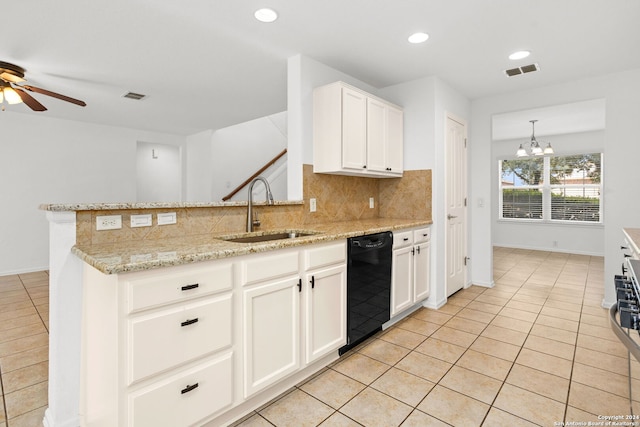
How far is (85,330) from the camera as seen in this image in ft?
5.19

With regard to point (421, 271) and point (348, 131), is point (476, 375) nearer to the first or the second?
point (421, 271)

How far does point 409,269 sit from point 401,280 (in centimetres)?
17

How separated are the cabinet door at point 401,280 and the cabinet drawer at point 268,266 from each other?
118 centimetres

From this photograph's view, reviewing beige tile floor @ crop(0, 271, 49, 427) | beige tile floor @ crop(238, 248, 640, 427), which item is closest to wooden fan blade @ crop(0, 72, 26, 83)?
beige tile floor @ crop(0, 271, 49, 427)

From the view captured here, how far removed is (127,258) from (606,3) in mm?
3205

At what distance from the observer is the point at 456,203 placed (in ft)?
12.5

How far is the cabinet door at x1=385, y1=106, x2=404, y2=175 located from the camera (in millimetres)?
3348

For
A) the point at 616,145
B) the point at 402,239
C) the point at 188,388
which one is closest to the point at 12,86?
the point at 188,388

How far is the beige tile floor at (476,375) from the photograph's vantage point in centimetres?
174

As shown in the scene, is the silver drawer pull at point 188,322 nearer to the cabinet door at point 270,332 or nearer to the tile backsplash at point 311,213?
the cabinet door at point 270,332

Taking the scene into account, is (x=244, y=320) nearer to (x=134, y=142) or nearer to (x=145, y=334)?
(x=145, y=334)

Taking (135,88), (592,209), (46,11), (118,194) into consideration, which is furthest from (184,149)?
(592,209)

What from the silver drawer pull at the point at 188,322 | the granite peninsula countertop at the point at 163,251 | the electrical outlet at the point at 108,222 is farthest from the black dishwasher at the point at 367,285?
the electrical outlet at the point at 108,222

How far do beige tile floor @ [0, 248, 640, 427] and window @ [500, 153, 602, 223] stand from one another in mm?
3953
